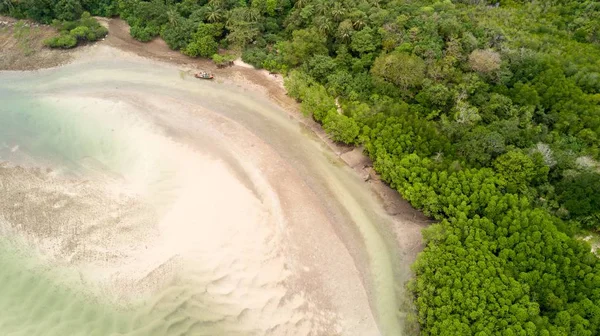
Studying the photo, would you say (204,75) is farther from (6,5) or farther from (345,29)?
(6,5)

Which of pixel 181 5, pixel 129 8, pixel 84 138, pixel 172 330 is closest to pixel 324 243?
pixel 172 330

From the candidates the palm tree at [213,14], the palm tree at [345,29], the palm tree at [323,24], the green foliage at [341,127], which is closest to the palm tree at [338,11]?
the palm tree at [323,24]

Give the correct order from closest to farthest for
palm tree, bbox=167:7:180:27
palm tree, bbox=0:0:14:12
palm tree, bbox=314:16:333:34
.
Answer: palm tree, bbox=314:16:333:34, palm tree, bbox=167:7:180:27, palm tree, bbox=0:0:14:12

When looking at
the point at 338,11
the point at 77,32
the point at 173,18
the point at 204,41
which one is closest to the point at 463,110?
the point at 338,11

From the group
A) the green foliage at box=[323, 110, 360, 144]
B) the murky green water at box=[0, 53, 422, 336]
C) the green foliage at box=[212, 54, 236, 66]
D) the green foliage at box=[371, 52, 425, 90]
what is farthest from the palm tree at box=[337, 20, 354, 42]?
the green foliage at box=[212, 54, 236, 66]

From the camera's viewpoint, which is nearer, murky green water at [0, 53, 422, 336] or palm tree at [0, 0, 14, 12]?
murky green water at [0, 53, 422, 336]

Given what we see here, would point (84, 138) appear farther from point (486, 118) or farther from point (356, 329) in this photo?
point (486, 118)

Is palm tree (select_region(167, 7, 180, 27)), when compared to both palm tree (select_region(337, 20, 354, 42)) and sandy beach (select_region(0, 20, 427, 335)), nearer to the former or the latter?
sandy beach (select_region(0, 20, 427, 335))
